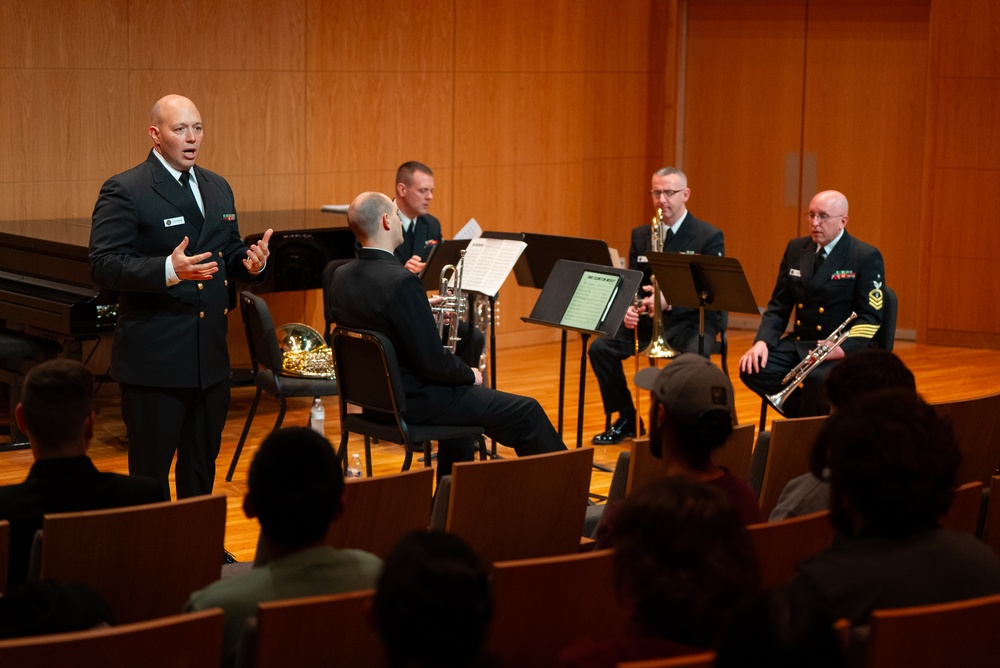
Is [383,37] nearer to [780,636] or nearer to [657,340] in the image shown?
[657,340]

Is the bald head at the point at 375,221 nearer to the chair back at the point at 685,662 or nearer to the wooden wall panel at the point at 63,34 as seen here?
the chair back at the point at 685,662

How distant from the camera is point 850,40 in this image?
8938 millimetres

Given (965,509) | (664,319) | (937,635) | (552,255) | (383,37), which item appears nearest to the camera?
(937,635)

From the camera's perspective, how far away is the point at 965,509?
287cm

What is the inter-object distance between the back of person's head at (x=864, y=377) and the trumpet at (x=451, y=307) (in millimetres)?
2417

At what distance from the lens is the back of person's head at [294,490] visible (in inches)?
84.8

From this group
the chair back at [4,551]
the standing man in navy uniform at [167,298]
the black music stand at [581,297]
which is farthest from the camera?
the black music stand at [581,297]

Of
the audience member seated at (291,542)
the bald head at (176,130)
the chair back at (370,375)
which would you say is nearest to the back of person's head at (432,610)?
the audience member seated at (291,542)

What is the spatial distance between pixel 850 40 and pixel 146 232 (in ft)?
20.4

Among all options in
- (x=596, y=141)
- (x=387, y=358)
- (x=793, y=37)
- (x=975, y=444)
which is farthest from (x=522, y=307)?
(x=975, y=444)

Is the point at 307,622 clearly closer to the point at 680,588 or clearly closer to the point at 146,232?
the point at 680,588

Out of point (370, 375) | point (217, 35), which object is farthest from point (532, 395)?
point (370, 375)

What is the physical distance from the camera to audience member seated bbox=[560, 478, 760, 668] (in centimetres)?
179

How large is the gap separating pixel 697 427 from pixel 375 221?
2.02 metres
